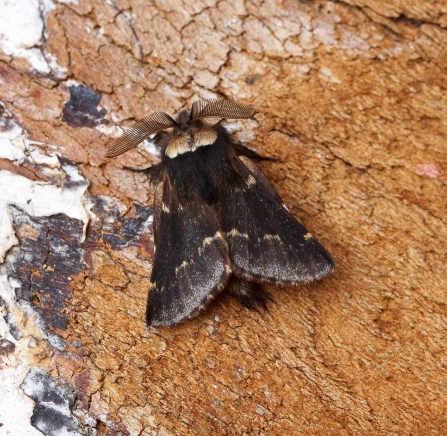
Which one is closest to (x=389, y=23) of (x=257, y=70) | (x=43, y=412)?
(x=257, y=70)

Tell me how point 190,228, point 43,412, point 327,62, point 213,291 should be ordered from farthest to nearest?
1. point 327,62
2. point 190,228
3. point 213,291
4. point 43,412

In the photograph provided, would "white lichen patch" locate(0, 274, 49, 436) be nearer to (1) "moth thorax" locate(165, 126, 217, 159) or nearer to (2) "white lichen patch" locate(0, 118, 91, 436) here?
(2) "white lichen patch" locate(0, 118, 91, 436)

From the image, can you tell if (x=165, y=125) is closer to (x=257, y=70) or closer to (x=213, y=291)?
(x=257, y=70)

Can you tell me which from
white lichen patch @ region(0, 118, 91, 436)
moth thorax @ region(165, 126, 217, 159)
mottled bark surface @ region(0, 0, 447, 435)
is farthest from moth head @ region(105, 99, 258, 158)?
white lichen patch @ region(0, 118, 91, 436)

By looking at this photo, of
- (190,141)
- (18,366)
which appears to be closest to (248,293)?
(190,141)

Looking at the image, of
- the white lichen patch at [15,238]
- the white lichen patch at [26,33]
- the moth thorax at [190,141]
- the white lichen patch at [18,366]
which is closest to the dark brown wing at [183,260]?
the moth thorax at [190,141]
